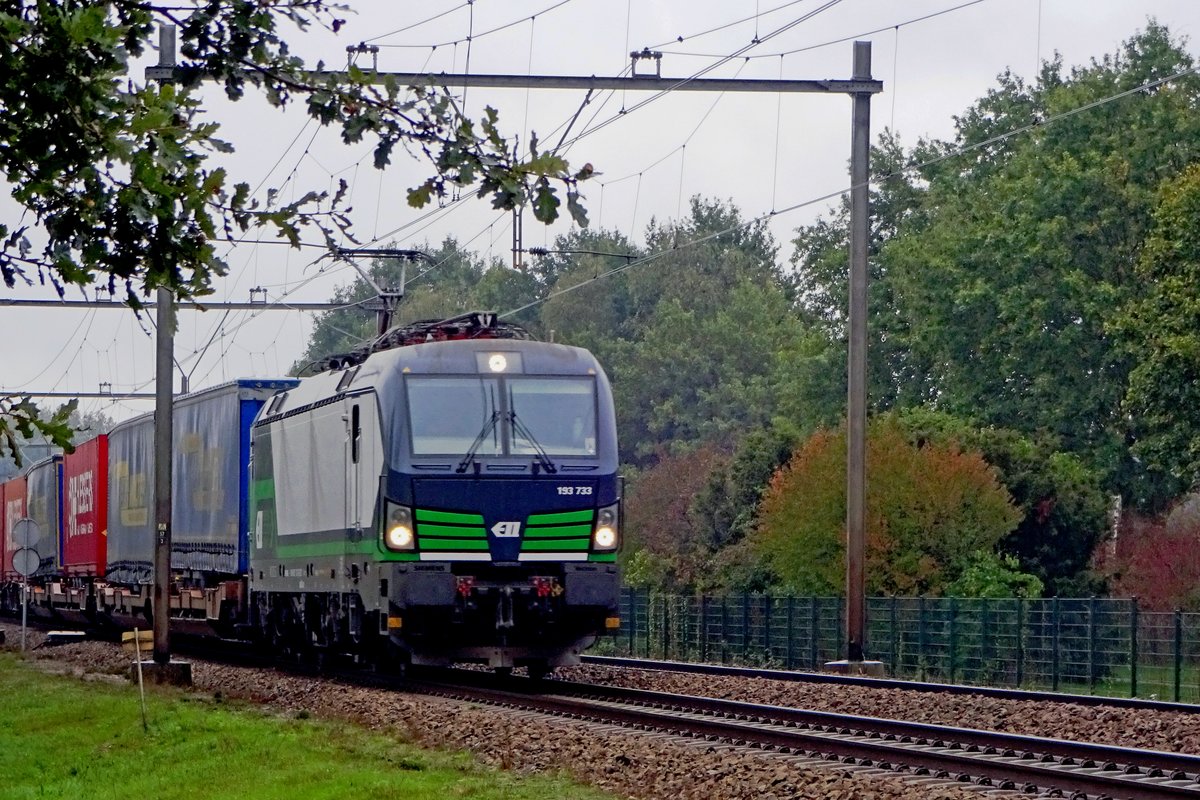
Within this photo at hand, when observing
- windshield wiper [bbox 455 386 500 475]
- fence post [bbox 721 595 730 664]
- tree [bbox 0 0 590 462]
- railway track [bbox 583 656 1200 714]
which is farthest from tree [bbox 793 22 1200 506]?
tree [bbox 0 0 590 462]

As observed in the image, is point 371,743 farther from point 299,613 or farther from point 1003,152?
point 1003,152

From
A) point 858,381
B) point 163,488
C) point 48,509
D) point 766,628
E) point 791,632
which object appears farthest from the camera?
point 48,509

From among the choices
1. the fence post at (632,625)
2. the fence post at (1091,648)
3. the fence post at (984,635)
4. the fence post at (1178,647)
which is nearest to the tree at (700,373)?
the fence post at (632,625)

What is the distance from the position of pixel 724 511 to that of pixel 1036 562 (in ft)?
33.4

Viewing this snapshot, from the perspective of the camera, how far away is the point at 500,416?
2148 cm

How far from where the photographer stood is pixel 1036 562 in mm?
39938

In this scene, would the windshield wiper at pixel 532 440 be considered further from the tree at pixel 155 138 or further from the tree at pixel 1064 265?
the tree at pixel 1064 265

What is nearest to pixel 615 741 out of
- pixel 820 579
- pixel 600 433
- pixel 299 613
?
pixel 600 433

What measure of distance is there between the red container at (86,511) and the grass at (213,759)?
15.6 meters

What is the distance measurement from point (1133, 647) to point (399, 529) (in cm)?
1001

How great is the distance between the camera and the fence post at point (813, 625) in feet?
107

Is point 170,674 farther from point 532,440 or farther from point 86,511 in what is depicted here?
point 86,511

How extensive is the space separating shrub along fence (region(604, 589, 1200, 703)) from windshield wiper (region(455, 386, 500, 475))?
908 centimetres

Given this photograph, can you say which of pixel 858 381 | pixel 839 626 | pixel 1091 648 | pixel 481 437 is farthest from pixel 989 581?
pixel 481 437
